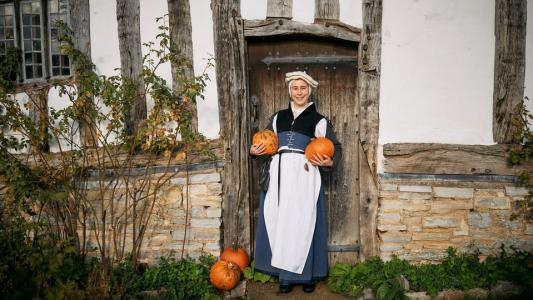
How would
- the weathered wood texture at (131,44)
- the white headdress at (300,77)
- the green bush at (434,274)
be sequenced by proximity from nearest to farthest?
the green bush at (434,274) → the white headdress at (300,77) → the weathered wood texture at (131,44)

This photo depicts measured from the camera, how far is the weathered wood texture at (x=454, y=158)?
478cm

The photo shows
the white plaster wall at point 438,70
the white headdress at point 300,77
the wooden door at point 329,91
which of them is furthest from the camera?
the wooden door at point 329,91

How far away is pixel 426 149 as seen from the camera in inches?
189

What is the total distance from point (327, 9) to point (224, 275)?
2.91 m

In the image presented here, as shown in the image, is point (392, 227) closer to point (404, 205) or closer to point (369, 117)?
point (404, 205)

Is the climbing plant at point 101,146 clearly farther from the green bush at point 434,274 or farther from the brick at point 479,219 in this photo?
the brick at point 479,219

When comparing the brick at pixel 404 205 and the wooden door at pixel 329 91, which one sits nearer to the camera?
the brick at pixel 404 205

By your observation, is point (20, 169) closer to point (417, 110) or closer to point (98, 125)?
point (98, 125)

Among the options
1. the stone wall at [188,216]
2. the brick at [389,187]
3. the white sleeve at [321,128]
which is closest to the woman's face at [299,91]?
the white sleeve at [321,128]

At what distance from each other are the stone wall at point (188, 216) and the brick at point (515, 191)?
9.92ft

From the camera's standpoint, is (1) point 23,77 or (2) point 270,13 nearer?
(2) point 270,13

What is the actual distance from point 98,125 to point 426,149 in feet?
11.7

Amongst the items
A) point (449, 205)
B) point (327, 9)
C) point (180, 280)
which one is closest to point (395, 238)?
point (449, 205)

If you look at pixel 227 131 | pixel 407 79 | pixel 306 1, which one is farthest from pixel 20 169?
pixel 407 79
